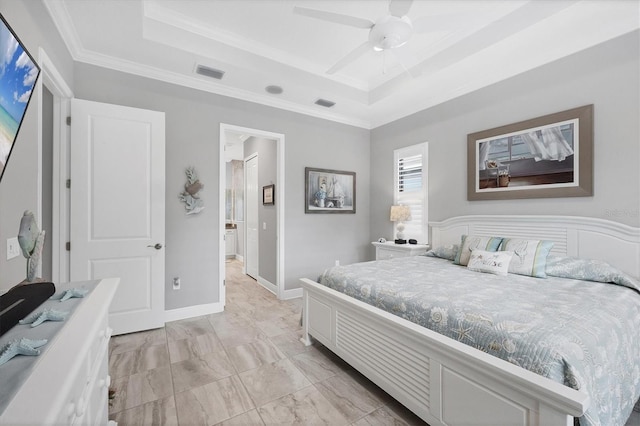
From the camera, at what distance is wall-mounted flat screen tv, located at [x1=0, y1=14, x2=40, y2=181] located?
1.11m

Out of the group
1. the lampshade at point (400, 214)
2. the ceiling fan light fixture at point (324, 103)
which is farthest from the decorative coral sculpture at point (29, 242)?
the lampshade at point (400, 214)

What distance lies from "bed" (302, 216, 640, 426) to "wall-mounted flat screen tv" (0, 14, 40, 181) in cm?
204

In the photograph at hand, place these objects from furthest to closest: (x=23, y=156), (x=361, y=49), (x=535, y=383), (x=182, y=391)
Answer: (x=361, y=49), (x=182, y=391), (x=23, y=156), (x=535, y=383)

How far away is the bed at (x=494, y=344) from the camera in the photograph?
1.18 meters

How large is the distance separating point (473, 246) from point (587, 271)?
83 centimetres

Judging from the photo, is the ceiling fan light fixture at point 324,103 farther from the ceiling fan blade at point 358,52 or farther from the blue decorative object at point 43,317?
the blue decorative object at point 43,317

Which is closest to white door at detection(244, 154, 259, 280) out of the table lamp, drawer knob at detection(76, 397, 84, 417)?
the table lamp

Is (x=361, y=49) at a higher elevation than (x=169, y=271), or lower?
higher

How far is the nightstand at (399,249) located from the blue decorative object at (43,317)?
3.45m

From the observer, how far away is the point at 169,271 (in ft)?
10.7

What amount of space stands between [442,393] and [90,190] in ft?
10.7

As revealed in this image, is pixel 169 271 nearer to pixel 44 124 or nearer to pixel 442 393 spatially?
pixel 44 124

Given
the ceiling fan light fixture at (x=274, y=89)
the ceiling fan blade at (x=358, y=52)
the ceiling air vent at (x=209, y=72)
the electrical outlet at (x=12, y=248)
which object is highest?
the ceiling air vent at (x=209, y=72)

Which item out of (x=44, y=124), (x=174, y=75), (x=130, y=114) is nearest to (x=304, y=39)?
(x=174, y=75)
